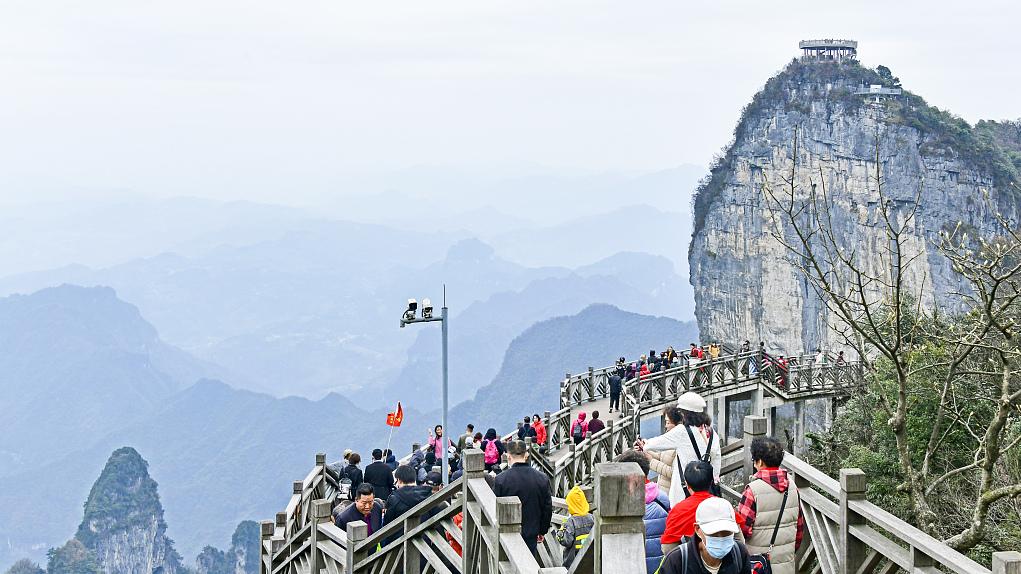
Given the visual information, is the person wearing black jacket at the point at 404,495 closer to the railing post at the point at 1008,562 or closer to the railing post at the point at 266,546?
the railing post at the point at 266,546

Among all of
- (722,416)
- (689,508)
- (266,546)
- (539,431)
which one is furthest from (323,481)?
(722,416)

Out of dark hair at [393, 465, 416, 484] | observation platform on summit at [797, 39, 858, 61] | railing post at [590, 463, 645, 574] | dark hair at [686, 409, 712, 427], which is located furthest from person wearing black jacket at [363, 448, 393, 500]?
observation platform on summit at [797, 39, 858, 61]

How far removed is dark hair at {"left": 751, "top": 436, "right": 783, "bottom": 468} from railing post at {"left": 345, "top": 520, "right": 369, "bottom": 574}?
2.95 meters

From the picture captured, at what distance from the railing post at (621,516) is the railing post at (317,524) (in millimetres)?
4647

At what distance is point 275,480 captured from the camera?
190375 millimetres

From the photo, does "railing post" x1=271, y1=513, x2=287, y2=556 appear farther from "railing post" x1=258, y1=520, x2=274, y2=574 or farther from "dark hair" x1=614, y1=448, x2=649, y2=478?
"dark hair" x1=614, y1=448, x2=649, y2=478

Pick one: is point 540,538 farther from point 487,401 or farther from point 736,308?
point 487,401

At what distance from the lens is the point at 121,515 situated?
381ft

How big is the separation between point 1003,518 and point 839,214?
2563 inches

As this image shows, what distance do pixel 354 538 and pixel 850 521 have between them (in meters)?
3.45

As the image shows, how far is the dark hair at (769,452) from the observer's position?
581 centimetres

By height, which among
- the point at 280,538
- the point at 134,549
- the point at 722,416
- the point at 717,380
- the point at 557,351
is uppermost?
the point at 280,538

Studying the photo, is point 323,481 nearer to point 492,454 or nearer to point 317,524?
point 492,454

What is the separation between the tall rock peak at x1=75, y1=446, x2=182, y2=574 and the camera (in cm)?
11506
